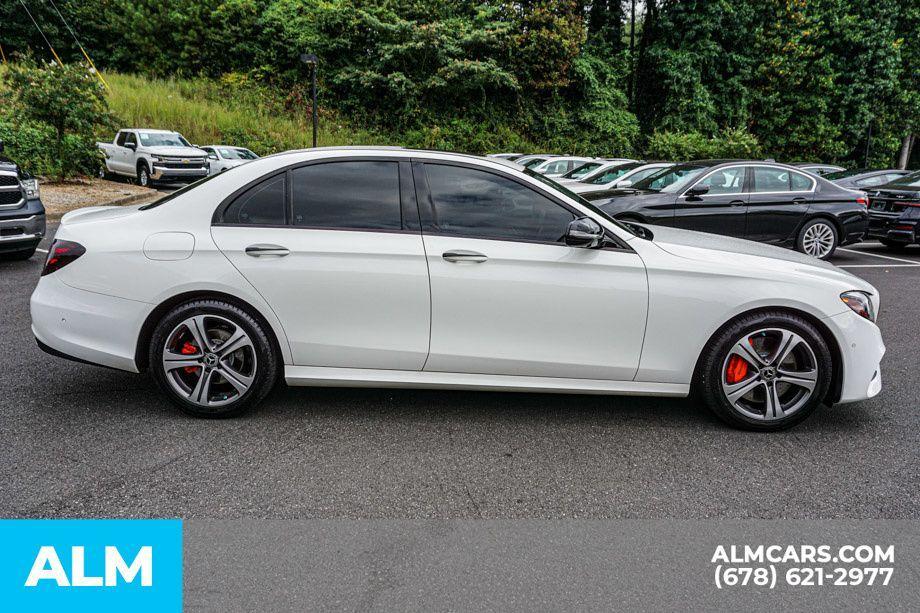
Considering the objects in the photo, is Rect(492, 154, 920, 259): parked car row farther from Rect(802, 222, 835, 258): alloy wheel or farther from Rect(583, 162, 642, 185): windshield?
Rect(583, 162, 642, 185): windshield

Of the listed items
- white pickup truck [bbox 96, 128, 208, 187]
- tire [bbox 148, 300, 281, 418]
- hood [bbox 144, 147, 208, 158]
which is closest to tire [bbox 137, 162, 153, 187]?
white pickup truck [bbox 96, 128, 208, 187]

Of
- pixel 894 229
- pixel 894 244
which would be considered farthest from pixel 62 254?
pixel 894 244

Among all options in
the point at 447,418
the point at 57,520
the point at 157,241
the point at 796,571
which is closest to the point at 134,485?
the point at 57,520

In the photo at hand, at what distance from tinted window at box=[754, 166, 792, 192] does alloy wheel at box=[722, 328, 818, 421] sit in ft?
24.5

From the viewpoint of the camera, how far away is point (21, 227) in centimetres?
840

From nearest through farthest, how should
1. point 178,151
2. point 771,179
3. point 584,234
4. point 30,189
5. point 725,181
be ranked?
1. point 584,234
2. point 30,189
3. point 725,181
4. point 771,179
5. point 178,151

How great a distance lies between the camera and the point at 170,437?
12.8ft

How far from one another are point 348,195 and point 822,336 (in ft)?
9.74

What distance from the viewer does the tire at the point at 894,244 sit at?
42.2 feet

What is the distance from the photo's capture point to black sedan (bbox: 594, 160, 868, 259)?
33.6 feet

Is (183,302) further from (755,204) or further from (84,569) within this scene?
(755,204)

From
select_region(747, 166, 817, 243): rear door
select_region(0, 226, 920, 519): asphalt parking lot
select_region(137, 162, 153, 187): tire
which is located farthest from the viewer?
select_region(137, 162, 153, 187): tire

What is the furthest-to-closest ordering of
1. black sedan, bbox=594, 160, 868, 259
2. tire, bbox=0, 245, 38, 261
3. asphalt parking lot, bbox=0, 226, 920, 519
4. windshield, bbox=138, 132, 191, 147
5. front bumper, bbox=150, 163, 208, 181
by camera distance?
1. windshield, bbox=138, 132, 191, 147
2. front bumper, bbox=150, 163, 208, 181
3. black sedan, bbox=594, 160, 868, 259
4. tire, bbox=0, 245, 38, 261
5. asphalt parking lot, bbox=0, 226, 920, 519

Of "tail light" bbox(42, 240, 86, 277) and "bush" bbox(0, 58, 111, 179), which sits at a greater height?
"bush" bbox(0, 58, 111, 179)
